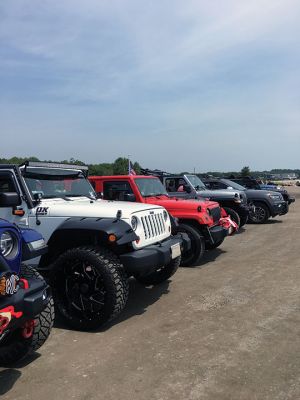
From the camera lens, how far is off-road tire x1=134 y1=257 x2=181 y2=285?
6.24m

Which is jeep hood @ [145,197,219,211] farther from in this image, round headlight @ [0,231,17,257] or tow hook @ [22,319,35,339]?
round headlight @ [0,231,17,257]

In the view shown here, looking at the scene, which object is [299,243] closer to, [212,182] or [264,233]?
[264,233]

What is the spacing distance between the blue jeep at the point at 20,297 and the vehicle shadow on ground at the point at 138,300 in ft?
3.52

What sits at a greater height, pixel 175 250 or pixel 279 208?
pixel 175 250

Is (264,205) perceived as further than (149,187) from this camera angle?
Yes

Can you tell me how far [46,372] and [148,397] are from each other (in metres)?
1.03

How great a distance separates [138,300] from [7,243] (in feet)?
9.18

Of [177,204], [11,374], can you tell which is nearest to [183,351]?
[11,374]

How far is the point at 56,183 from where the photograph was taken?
586 cm

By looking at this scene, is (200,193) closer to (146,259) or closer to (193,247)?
(193,247)

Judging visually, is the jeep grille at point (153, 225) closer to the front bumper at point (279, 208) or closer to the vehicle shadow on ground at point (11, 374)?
the vehicle shadow on ground at point (11, 374)

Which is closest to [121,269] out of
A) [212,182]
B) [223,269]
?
[223,269]

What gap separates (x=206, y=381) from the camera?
340 cm

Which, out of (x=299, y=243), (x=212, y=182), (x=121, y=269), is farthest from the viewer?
(x=212, y=182)
